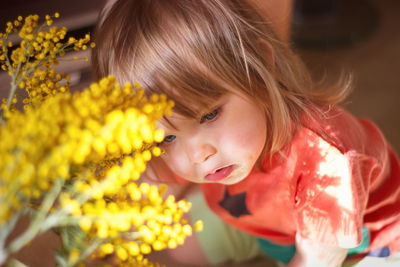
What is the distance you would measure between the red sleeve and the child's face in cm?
12

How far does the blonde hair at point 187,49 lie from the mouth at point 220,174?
14cm

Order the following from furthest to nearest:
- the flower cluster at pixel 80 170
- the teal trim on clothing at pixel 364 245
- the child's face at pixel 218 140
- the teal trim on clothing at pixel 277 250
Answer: the teal trim on clothing at pixel 277 250
the teal trim on clothing at pixel 364 245
the child's face at pixel 218 140
the flower cluster at pixel 80 170

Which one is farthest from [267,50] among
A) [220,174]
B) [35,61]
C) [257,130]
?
[35,61]

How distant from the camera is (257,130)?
86 cm

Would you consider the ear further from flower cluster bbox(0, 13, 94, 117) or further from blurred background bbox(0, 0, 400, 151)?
blurred background bbox(0, 0, 400, 151)

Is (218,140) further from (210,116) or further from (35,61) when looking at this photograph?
(35,61)

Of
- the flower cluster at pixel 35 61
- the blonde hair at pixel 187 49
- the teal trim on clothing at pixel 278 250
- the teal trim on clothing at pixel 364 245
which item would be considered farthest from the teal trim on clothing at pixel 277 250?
the flower cluster at pixel 35 61

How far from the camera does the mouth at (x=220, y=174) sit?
2.91ft

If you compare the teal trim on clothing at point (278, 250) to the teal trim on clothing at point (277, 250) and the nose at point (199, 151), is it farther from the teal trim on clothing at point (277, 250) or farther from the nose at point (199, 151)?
the nose at point (199, 151)

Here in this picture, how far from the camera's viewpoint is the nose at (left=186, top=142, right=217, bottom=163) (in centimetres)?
81

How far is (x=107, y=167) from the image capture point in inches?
26.9

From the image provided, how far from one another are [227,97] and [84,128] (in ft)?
1.10

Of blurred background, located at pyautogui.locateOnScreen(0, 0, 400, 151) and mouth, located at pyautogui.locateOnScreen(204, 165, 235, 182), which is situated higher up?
mouth, located at pyautogui.locateOnScreen(204, 165, 235, 182)

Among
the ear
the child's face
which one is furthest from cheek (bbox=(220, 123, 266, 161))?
the ear
